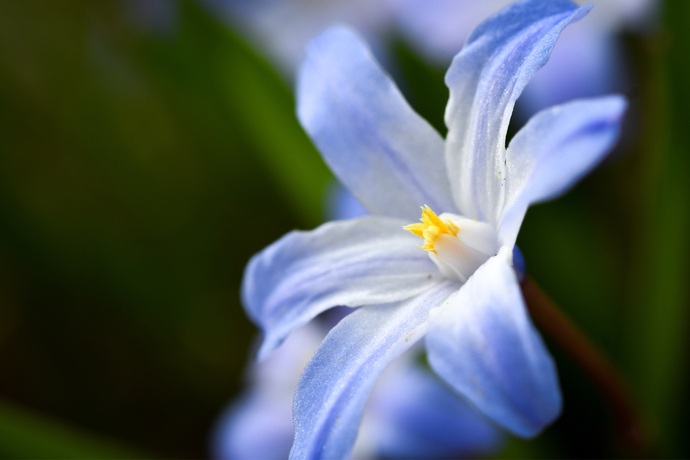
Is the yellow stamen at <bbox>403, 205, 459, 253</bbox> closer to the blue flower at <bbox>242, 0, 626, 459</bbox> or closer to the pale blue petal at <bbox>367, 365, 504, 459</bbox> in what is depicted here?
the blue flower at <bbox>242, 0, 626, 459</bbox>

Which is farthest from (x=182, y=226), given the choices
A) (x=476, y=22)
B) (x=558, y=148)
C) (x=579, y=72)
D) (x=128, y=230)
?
(x=558, y=148)

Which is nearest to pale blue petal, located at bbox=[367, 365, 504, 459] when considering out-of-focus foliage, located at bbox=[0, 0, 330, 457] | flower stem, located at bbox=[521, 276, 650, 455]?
flower stem, located at bbox=[521, 276, 650, 455]

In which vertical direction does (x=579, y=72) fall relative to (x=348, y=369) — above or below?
below

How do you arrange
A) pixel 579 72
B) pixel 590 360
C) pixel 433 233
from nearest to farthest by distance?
pixel 433 233 → pixel 590 360 → pixel 579 72

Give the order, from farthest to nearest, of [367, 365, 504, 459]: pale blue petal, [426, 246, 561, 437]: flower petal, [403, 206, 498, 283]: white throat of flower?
1. [367, 365, 504, 459]: pale blue petal
2. [403, 206, 498, 283]: white throat of flower
3. [426, 246, 561, 437]: flower petal

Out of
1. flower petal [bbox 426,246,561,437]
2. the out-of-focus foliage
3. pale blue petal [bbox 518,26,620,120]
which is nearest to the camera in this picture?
flower petal [bbox 426,246,561,437]

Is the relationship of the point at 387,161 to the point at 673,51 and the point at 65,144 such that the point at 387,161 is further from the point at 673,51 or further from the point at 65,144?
the point at 65,144

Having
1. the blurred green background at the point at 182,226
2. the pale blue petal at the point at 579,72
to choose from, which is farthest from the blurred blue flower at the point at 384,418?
the pale blue petal at the point at 579,72

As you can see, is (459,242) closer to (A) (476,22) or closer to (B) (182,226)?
(A) (476,22)
